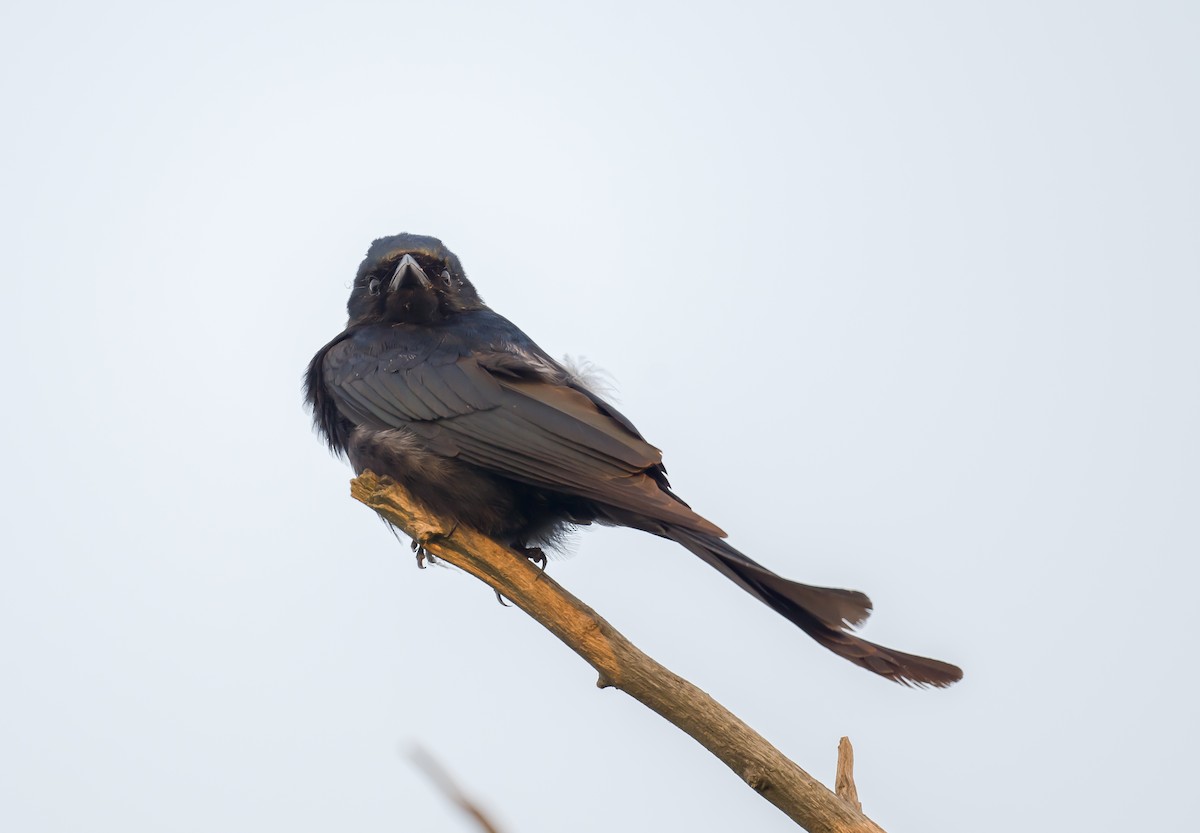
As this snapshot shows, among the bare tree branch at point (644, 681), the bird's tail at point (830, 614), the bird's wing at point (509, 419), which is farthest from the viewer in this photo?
the bird's wing at point (509, 419)

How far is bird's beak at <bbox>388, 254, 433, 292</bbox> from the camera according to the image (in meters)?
5.96

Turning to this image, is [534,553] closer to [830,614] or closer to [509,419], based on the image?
[509,419]

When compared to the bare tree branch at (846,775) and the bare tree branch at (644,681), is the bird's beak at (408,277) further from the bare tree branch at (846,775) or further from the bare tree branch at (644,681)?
the bare tree branch at (846,775)

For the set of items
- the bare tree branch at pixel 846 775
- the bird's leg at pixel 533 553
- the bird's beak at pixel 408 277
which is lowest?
the bare tree branch at pixel 846 775

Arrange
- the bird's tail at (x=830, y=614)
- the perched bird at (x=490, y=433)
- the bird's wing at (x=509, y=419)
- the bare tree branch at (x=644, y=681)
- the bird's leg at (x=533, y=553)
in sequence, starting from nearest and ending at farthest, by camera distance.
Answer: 1. the bare tree branch at (x=644, y=681)
2. the bird's tail at (x=830, y=614)
3. the perched bird at (x=490, y=433)
4. the bird's wing at (x=509, y=419)
5. the bird's leg at (x=533, y=553)

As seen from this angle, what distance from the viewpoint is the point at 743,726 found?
3.64 meters

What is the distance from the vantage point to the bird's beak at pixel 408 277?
5.96 meters

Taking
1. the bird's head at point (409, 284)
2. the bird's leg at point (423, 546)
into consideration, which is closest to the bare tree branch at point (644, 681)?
the bird's leg at point (423, 546)

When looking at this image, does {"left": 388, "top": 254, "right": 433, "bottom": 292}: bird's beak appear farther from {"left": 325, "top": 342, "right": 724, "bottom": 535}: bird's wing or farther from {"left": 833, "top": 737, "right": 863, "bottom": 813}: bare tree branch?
{"left": 833, "top": 737, "right": 863, "bottom": 813}: bare tree branch

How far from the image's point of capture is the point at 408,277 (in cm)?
598

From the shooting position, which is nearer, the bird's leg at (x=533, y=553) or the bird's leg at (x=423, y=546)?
the bird's leg at (x=423, y=546)

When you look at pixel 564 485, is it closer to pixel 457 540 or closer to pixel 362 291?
pixel 457 540

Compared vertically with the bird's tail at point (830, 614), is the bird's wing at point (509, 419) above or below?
above

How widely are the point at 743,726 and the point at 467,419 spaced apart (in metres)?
2.06
